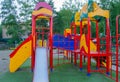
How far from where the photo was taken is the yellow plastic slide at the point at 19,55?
43.1 feet

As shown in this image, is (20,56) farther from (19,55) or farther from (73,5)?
(73,5)

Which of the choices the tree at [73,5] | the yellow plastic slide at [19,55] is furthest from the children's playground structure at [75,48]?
the tree at [73,5]

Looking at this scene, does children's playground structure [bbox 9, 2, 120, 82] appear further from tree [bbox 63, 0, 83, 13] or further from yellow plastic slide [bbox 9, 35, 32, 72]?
tree [bbox 63, 0, 83, 13]

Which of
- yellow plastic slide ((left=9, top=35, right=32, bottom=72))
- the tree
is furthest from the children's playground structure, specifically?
the tree

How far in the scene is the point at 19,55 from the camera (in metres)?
13.5

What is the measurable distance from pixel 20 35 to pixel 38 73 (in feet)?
145

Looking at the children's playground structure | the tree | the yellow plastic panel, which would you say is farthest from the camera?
the tree

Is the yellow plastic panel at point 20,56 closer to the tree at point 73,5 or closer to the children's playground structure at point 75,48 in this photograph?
the children's playground structure at point 75,48

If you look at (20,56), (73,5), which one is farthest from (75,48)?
(73,5)

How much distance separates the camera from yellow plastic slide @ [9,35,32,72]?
518 inches

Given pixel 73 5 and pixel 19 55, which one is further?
pixel 73 5

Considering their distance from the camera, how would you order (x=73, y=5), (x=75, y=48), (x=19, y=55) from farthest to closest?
(x=73, y=5) < (x=75, y=48) < (x=19, y=55)

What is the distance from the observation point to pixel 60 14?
52281 mm

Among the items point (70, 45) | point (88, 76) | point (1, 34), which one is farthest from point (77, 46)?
point (1, 34)
